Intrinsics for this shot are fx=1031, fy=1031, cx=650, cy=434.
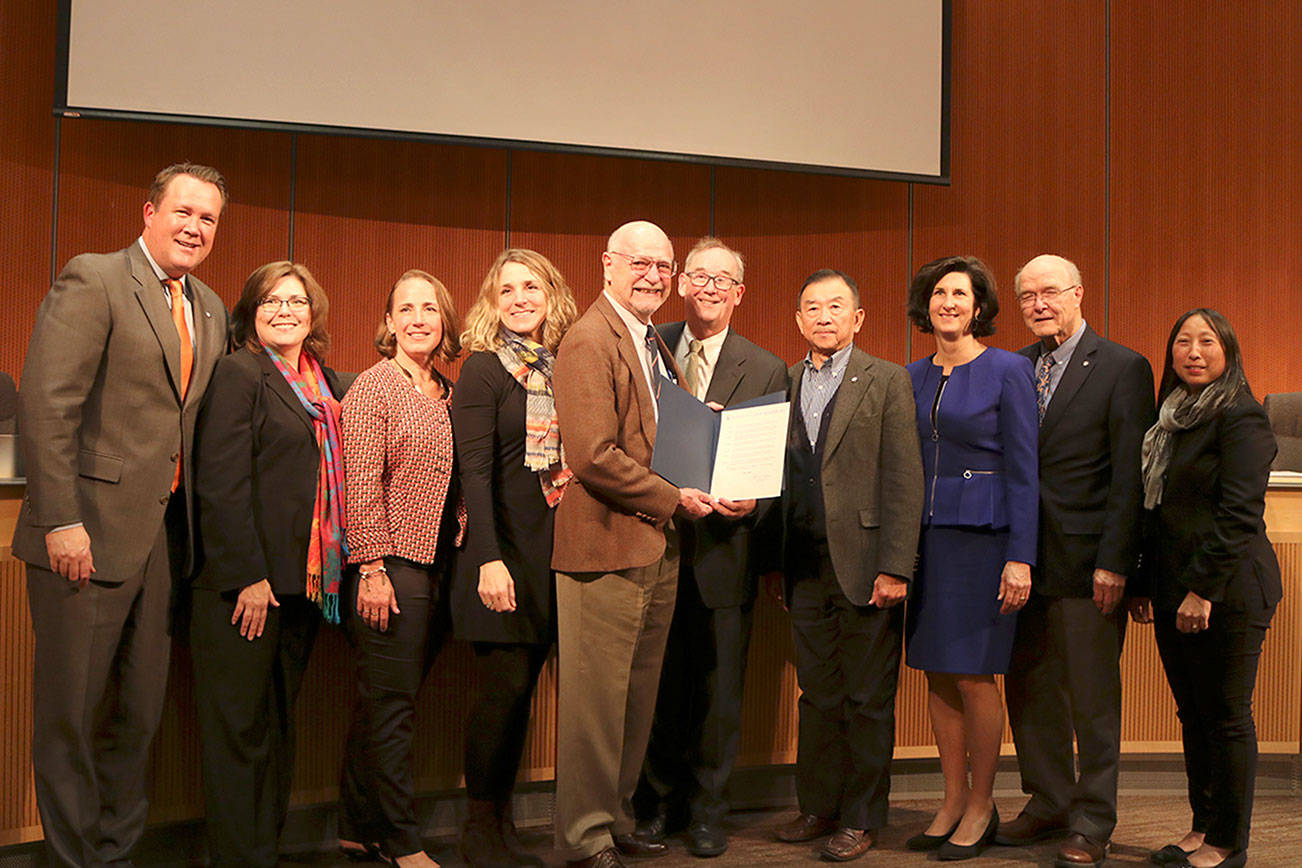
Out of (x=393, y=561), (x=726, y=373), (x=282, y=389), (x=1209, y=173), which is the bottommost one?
(x=393, y=561)

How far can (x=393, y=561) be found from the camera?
2719 mm

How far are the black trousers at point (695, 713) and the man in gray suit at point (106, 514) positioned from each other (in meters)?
1.40

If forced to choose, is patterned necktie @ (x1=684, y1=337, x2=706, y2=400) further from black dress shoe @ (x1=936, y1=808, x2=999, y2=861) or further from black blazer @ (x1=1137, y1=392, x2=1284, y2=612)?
black dress shoe @ (x1=936, y1=808, x2=999, y2=861)

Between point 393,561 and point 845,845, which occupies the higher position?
point 393,561

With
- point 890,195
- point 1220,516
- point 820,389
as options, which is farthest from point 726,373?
point 890,195

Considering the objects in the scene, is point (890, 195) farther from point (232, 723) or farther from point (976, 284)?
point (232, 723)

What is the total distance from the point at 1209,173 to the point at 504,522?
5776 millimetres

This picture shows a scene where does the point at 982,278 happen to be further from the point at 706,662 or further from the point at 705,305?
the point at 706,662

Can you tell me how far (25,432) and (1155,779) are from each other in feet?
12.8

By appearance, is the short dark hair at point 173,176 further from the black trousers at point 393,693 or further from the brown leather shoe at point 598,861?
the brown leather shoe at point 598,861

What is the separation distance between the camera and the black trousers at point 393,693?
2717mm

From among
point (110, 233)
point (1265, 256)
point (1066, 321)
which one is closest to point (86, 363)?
point (1066, 321)

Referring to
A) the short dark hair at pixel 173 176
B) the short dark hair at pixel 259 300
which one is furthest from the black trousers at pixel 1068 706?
the short dark hair at pixel 173 176

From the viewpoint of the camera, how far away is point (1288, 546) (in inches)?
148
